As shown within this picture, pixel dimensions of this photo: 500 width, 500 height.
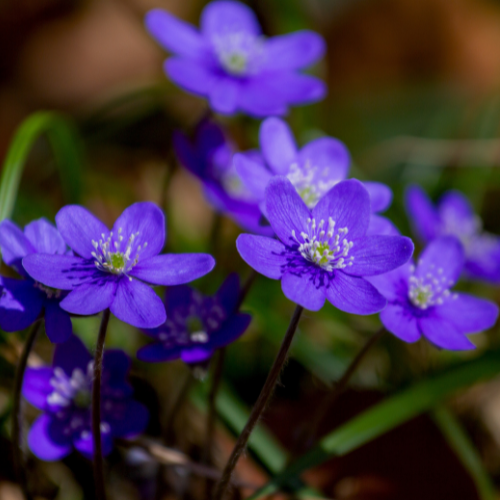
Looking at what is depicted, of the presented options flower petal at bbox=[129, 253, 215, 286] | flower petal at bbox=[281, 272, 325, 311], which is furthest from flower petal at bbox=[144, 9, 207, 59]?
flower petal at bbox=[281, 272, 325, 311]

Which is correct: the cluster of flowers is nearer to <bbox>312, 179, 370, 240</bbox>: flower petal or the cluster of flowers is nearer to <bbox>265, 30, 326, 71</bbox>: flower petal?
<bbox>312, 179, 370, 240</bbox>: flower petal

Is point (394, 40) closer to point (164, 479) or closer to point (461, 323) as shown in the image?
point (461, 323)

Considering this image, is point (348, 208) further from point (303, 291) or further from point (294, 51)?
point (294, 51)

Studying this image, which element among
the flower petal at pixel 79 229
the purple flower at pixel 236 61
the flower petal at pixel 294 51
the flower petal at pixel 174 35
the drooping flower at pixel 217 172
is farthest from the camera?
the flower petal at pixel 294 51

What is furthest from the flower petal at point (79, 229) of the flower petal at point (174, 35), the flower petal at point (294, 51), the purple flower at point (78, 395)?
the flower petal at point (294, 51)

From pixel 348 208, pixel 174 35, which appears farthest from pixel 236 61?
pixel 348 208

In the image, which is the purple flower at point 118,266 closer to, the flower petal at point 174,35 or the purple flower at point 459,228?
the flower petal at point 174,35

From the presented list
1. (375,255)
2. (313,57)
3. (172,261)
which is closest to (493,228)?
(313,57)
